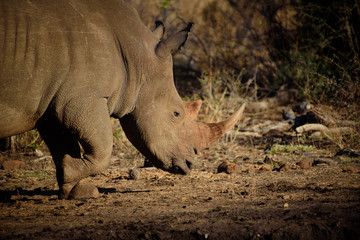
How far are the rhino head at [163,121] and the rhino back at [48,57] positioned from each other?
0.47 meters

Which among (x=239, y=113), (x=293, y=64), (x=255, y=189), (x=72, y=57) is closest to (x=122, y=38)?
(x=72, y=57)

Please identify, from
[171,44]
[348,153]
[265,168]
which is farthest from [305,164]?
[171,44]

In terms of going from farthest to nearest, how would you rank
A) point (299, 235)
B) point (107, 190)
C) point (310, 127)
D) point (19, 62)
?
1. point (310, 127)
2. point (107, 190)
3. point (19, 62)
4. point (299, 235)

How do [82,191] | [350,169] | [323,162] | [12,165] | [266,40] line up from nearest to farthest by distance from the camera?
[82,191], [350,169], [323,162], [12,165], [266,40]

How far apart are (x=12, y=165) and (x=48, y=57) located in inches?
117

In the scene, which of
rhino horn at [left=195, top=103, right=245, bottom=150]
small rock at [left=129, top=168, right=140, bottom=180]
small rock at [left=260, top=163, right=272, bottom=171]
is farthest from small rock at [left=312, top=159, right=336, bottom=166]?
small rock at [left=129, top=168, right=140, bottom=180]

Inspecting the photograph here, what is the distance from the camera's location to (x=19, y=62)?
352cm

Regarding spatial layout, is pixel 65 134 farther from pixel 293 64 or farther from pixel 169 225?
pixel 293 64

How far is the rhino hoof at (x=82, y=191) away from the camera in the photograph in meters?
4.37

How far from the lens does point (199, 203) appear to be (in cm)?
409

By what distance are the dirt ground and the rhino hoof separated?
93 mm

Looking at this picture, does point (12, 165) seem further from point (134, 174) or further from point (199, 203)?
point (199, 203)

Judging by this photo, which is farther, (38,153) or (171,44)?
(38,153)

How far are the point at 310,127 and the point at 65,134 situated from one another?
432 centimetres
